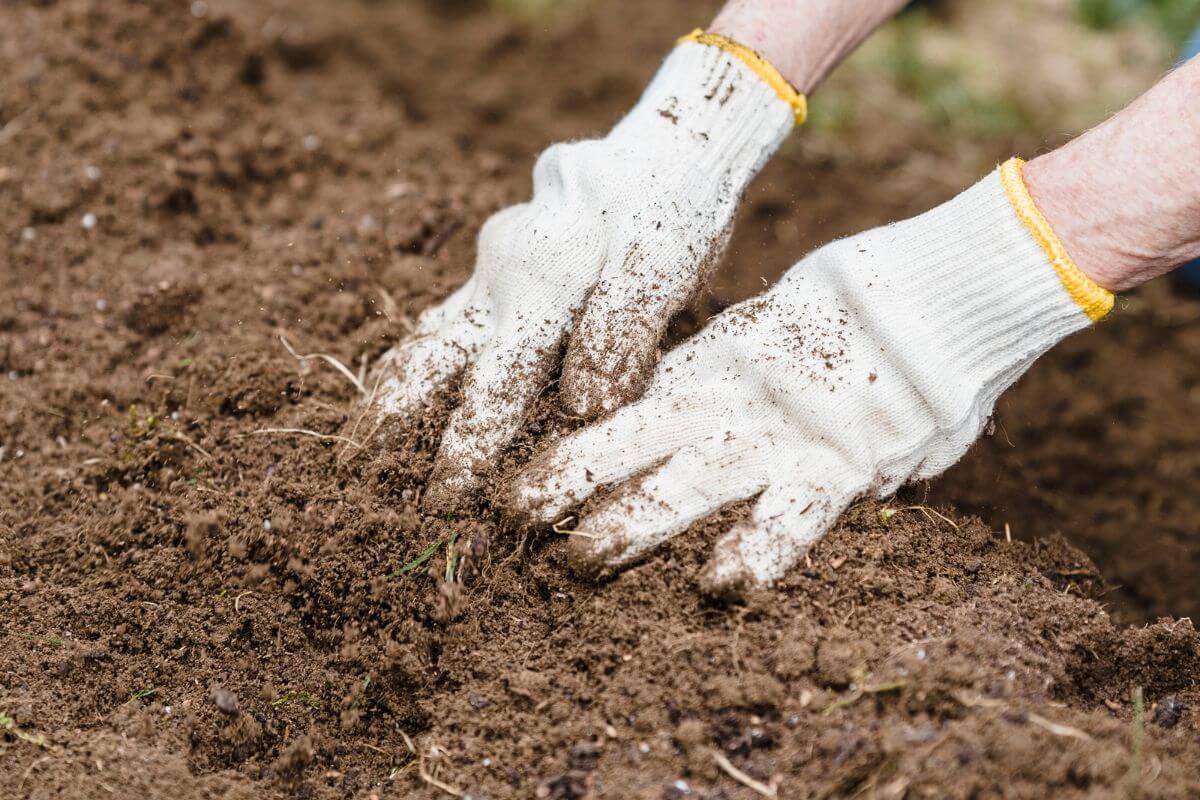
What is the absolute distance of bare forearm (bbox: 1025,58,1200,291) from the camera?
60.9 inches

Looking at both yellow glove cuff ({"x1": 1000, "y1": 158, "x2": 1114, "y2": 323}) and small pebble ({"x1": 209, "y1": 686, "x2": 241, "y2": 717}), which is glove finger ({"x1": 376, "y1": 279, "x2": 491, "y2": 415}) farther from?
yellow glove cuff ({"x1": 1000, "y1": 158, "x2": 1114, "y2": 323})

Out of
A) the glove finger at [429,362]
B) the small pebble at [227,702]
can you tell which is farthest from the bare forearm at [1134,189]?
the small pebble at [227,702]

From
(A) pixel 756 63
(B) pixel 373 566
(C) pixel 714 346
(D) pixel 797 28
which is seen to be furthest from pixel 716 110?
(B) pixel 373 566

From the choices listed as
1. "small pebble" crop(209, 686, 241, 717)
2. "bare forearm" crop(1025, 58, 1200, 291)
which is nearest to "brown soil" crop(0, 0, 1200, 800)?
"small pebble" crop(209, 686, 241, 717)

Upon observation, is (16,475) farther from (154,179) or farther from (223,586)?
(154,179)

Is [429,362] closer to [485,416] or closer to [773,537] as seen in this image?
[485,416]

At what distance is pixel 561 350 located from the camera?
187 cm

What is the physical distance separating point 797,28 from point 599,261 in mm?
753

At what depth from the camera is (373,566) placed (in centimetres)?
172

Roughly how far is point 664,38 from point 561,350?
236cm

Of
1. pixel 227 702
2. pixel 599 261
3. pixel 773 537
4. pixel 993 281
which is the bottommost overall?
pixel 227 702

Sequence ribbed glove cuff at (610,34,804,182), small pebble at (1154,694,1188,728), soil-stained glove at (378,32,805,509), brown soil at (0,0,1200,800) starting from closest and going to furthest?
brown soil at (0,0,1200,800), small pebble at (1154,694,1188,728), soil-stained glove at (378,32,805,509), ribbed glove cuff at (610,34,804,182)

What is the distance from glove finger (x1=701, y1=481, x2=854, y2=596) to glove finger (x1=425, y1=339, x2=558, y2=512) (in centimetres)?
49

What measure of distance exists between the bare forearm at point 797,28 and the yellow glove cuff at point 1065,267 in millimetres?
664
